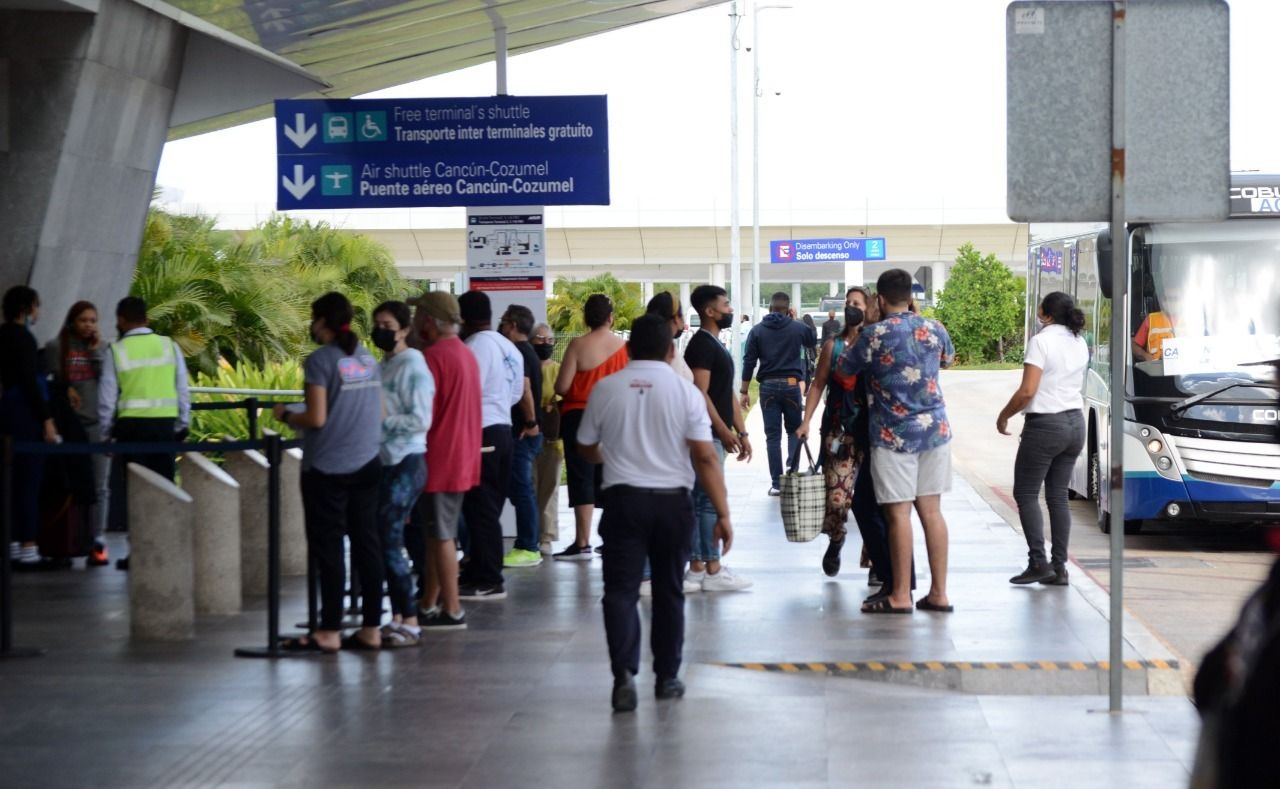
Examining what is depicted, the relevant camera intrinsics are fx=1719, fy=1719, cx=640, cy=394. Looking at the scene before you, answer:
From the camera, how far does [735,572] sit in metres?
11.9

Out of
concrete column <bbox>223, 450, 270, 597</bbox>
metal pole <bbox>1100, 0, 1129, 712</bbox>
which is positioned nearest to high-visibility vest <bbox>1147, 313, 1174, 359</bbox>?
metal pole <bbox>1100, 0, 1129, 712</bbox>

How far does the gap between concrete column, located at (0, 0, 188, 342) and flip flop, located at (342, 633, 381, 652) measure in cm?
467

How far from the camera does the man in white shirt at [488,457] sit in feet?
34.2

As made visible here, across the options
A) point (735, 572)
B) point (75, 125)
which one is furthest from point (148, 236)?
point (735, 572)

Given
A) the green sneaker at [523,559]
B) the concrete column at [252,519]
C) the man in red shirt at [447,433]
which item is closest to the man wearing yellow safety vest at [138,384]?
the concrete column at [252,519]

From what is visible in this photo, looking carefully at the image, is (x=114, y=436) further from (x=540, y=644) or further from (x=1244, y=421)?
(x=1244, y=421)

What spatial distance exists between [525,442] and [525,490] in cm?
35

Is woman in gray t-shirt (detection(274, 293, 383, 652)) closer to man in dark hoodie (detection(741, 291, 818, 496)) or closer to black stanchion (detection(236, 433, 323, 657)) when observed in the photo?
black stanchion (detection(236, 433, 323, 657))

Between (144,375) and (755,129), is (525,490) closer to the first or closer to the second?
(144,375)

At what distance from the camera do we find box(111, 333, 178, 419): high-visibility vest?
11.3 m

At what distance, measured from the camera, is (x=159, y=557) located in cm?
912

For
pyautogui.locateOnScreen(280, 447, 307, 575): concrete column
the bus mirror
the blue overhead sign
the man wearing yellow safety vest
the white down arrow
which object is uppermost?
the blue overhead sign

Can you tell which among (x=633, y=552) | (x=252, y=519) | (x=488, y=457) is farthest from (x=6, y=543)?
(x=633, y=552)

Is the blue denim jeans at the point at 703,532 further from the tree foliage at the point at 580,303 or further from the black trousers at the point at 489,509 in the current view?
the tree foliage at the point at 580,303
